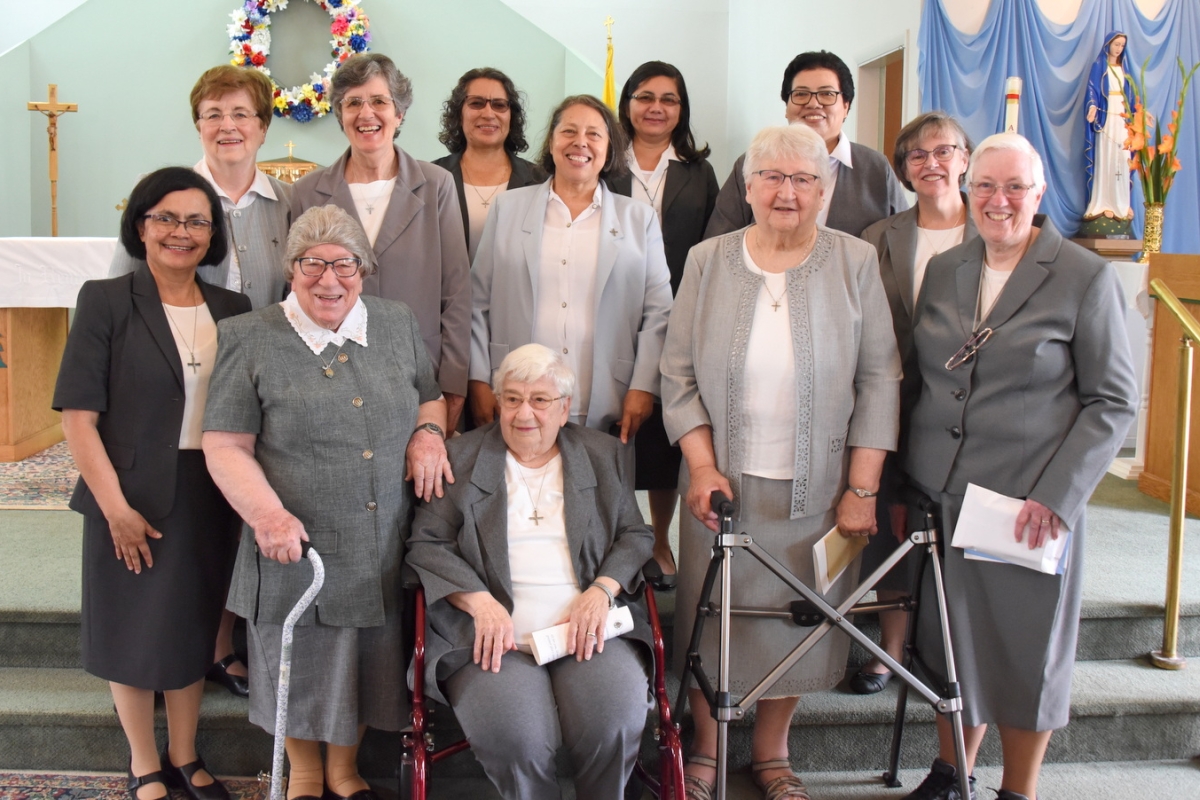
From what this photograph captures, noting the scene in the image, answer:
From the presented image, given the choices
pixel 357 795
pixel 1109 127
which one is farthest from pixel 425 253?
pixel 1109 127

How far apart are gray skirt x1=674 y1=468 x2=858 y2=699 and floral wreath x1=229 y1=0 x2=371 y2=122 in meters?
6.37

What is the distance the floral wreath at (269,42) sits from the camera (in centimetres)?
768

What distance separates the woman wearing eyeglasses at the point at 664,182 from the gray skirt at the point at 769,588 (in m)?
0.61

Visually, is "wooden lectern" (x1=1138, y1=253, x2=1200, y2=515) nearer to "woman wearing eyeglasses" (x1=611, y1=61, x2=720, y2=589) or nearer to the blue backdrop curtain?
the blue backdrop curtain

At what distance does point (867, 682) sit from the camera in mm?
2840

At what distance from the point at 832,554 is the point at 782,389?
423 millimetres

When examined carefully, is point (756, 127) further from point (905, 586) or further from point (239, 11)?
point (905, 586)

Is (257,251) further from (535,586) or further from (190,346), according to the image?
(535,586)

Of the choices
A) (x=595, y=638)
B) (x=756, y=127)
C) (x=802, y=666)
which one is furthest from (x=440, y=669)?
(x=756, y=127)

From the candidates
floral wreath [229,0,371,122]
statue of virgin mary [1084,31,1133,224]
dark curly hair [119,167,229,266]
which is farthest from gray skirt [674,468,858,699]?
floral wreath [229,0,371,122]

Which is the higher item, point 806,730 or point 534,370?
point 534,370

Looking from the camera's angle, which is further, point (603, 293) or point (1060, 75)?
point (1060, 75)

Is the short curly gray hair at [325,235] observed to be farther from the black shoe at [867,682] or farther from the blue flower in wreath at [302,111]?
the blue flower in wreath at [302,111]

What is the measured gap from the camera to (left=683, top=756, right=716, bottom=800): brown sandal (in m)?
2.41
